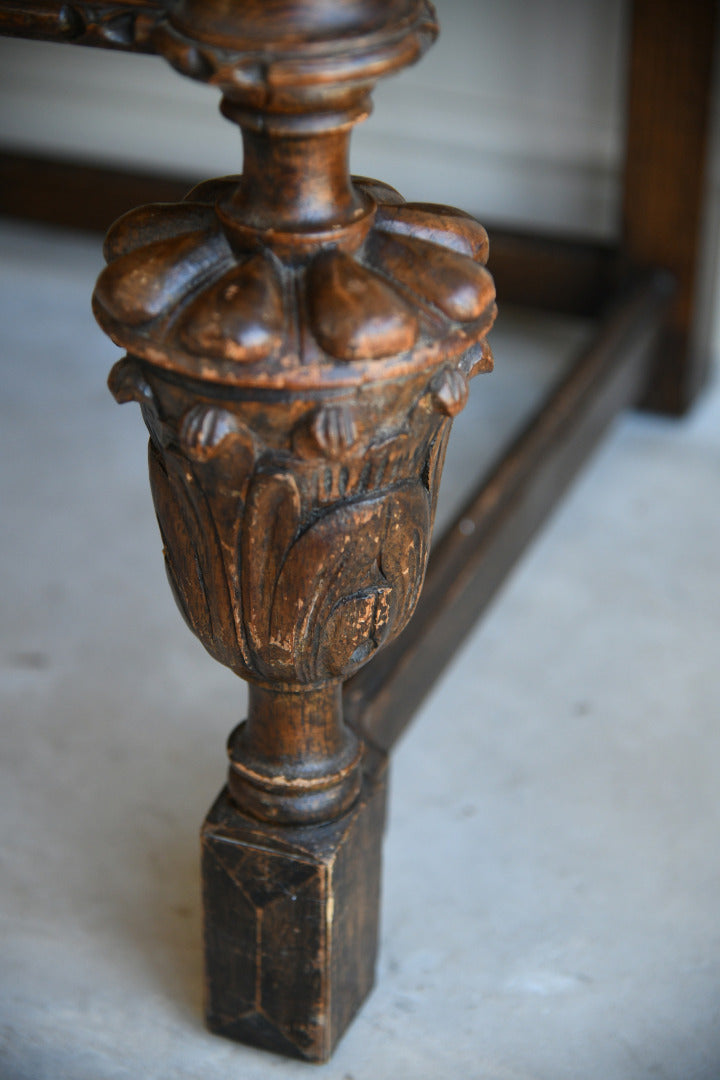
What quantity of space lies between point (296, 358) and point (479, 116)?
1.21 metres

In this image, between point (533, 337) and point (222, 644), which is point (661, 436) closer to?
point (533, 337)

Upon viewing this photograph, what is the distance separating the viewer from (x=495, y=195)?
1.69 m

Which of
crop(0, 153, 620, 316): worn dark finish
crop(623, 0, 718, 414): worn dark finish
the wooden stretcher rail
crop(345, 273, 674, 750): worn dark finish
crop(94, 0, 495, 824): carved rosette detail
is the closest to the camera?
crop(94, 0, 495, 824): carved rosette detail

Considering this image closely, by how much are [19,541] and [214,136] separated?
0.76 m

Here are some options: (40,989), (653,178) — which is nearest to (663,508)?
(653,178)

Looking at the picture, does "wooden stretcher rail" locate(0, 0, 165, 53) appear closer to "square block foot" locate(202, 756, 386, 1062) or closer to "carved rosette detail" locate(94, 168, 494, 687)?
"carved rosette detail" locate(94, 168, 494, 687)

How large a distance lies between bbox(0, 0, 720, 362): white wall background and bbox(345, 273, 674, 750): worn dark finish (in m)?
0.16

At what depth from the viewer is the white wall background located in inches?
61.4

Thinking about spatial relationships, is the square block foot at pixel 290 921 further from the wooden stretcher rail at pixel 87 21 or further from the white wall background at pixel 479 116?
the white wall background at pixel 479 116

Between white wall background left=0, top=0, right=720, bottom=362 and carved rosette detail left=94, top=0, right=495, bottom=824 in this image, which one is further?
white wall background left=0, top=0, right=720, bottom=362

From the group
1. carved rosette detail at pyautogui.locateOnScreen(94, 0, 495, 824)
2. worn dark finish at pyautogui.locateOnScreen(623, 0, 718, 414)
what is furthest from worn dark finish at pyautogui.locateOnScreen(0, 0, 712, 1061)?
worn dark finish at pyautogui.locateOnScreen(623, 0, 718, 414)

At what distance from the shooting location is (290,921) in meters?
0.74

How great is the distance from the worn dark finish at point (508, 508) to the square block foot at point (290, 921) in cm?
10

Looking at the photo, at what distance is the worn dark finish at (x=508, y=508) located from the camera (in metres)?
0.89
